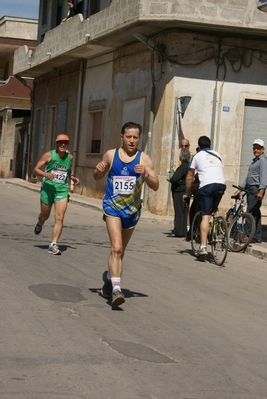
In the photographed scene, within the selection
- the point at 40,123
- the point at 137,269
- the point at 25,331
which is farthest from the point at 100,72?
the point at 25,331

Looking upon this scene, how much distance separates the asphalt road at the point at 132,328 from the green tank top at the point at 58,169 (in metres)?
1.05

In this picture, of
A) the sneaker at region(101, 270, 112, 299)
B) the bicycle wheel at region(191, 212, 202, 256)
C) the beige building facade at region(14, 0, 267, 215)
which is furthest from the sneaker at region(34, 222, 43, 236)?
the beige building facade at region(14, 0, 267, 215)

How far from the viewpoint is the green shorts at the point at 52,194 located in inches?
515

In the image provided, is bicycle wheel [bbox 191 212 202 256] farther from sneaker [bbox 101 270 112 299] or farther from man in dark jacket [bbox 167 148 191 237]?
sneaker [bbox 101 270 112 299]

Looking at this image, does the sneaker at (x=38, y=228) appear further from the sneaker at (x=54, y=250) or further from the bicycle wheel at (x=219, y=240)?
the bicycle wheel at (x=219, y=240)

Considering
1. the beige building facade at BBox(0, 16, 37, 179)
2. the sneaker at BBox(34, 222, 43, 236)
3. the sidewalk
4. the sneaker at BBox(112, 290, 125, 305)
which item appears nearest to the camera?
the sneaker at BBox(112, 290, 125, 305)

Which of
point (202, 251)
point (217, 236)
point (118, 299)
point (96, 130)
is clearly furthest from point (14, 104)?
point (118, 299)

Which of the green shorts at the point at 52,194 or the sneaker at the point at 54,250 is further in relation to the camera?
the green shorts at the point at 52,194

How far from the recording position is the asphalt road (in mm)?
5746

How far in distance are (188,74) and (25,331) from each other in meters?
15.6

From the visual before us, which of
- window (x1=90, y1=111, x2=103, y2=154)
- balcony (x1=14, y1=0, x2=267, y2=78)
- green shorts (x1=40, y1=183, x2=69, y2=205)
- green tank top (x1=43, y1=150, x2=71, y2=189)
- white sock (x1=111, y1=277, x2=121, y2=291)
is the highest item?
balcony (x1=14, y1=0, x2=267, y2=78)

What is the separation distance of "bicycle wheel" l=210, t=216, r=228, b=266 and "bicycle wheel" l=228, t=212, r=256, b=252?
1.04m

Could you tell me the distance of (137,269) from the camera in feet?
38.8

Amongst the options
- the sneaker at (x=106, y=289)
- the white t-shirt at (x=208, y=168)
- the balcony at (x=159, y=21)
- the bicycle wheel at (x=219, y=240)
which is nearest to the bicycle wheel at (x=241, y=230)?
the bicycle wheel at (x=219, y=240)
